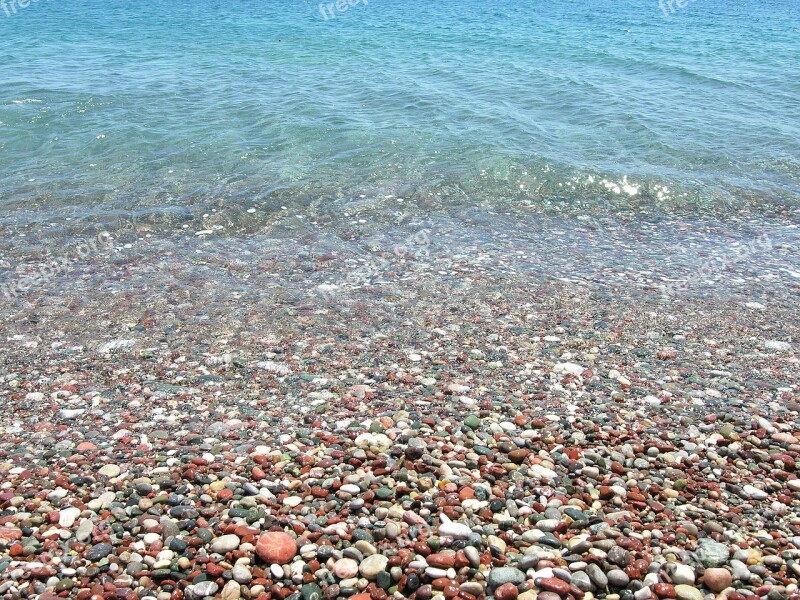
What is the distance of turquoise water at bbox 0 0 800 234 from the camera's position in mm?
14586

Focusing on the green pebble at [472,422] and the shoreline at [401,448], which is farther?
the green pebble at [472,422]

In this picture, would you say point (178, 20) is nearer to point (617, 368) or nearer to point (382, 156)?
point (382, 156)

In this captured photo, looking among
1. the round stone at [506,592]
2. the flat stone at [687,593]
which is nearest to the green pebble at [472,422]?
the round stone at [506,592]

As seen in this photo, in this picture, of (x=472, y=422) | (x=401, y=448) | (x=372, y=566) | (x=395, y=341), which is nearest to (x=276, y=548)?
(x=372, y=566)

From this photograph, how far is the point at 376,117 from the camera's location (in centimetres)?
1947

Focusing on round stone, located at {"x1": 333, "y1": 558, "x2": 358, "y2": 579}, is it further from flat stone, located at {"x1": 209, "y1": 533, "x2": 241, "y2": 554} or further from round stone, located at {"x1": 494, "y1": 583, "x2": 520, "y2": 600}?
round stone, located at {"x1": 494, "y1": 583, "x2": 520, "y2": 600}

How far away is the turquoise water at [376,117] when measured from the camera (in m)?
14.6

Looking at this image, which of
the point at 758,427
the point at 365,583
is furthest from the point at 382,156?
the point at 365,583

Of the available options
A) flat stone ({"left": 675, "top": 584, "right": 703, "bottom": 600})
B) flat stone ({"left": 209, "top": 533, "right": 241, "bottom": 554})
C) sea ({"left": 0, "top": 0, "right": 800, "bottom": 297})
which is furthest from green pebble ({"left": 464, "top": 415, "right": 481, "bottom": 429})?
sea ({"left": 0, "top": 0, "right": 800, "bottom": 297})

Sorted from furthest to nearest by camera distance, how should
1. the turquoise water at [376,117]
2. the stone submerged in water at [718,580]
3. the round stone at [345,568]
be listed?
1. the turquoise water at [376,117]
2. the round stone at [345,568]
3. the stone submerged in water at [718,580]

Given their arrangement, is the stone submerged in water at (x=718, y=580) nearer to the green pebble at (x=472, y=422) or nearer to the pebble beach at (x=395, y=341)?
the pebble beach at (x=395, y=341)

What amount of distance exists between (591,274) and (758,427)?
4699 millimetres

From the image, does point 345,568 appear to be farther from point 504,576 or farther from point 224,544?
point 504,576

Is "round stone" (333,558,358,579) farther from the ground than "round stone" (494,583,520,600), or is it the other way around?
"round stone" (494,583,520,600)
